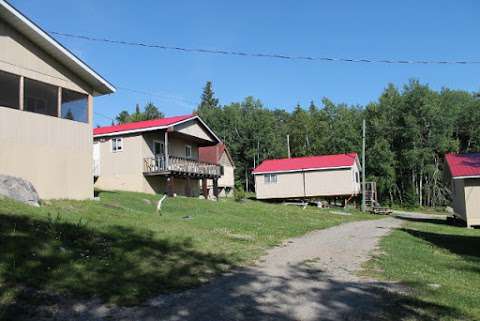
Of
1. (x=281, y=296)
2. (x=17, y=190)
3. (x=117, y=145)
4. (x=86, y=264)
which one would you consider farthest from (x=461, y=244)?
(x=117, y=145)

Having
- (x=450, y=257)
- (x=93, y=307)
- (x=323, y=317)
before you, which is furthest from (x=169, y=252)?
(x=450, y=257)

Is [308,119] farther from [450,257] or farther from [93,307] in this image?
[93,307]

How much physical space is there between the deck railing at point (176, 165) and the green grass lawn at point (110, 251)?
11970 mm

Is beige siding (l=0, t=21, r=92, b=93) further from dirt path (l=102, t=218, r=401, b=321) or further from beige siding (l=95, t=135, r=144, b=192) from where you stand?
dirt path (l=102, t=218, r=401, b=321)

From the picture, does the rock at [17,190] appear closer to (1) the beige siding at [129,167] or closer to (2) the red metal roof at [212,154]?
(1) the beige siding at [129,167]

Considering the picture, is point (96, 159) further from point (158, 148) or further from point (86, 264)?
point (86, 264)

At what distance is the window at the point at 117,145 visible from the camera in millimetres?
28734

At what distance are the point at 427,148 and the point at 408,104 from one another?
242 inches

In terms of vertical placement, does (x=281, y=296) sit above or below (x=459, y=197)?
below

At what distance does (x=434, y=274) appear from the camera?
955 cm

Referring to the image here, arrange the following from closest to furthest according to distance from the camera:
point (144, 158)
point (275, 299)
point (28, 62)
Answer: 1. point (275, 299)
2. point (28, 62)
3. point (144, 158)

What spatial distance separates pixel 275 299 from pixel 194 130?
81.6 feet

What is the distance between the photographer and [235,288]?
25.5 ft

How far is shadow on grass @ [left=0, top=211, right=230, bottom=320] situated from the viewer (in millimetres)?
6750
